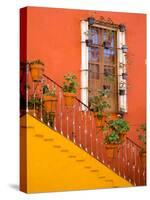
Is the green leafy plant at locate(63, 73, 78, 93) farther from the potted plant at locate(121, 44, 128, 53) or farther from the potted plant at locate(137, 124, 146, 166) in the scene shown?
Result: the potted plant at locate(137, 124, 146, 166)

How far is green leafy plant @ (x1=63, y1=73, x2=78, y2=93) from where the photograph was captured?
6.96 metres

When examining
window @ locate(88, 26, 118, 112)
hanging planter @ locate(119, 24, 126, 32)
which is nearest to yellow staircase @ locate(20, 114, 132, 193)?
window @ locate(88, 26, 118, 112)

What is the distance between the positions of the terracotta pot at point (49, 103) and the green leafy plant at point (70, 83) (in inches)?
7.0

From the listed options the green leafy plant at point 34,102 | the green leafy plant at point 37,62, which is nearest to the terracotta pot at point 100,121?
the green leafy plant at point 34,102

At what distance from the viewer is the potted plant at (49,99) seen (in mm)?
6836

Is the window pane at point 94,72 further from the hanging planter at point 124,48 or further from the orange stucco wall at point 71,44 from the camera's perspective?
the hanging planter at point 124,48

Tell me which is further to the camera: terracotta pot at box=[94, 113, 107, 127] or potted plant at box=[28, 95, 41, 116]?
terracotta pot at box=[94, 113, 107, 127]

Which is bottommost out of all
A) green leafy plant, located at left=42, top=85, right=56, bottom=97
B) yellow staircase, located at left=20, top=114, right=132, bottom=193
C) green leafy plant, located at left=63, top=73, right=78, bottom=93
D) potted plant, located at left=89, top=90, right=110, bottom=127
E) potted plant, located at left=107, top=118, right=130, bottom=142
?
yellow staircase, located at left=20, top=114, right=132, bottom=193

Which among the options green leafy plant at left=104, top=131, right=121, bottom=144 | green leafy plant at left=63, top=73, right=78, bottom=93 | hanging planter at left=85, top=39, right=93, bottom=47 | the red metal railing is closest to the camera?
the red metal railing

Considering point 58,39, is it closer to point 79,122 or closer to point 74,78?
point 74,78

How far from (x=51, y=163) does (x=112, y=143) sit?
0.91 m

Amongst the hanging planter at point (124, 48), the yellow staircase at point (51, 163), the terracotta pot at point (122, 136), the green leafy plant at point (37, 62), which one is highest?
the hanging planter at point (124, 48)

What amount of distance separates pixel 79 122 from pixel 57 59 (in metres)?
0.79

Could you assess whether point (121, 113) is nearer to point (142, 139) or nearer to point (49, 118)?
point (142, 139)
